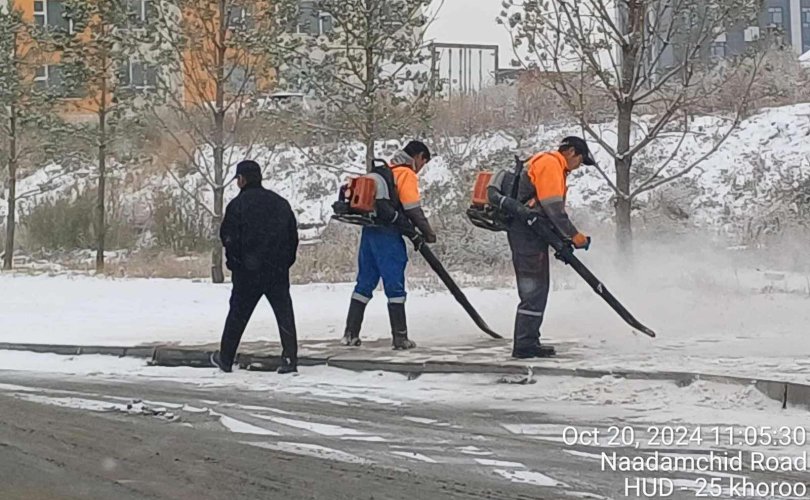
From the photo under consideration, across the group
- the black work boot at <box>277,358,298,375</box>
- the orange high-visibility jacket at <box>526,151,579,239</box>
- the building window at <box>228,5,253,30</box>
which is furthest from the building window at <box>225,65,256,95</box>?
the orange high-visibility jacket at <box>526,151,579,239</box>

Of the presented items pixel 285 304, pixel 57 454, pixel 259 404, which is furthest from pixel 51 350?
pixel 57 454

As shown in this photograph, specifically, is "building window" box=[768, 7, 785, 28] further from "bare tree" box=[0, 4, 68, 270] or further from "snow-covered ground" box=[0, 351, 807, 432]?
"bare tree" box=[0, 4, 68, 270]

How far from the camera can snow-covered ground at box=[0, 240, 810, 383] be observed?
34.6ft

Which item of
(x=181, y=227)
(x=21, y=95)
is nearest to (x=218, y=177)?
(x=21, y=95)

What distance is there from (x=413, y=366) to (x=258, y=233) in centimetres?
179

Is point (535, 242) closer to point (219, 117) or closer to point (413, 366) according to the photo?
point (413, 366)

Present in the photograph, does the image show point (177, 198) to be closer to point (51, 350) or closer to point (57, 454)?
point (51, 350)

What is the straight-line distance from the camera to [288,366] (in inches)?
426

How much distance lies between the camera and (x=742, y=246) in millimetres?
20594

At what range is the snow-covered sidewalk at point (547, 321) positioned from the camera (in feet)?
34.1

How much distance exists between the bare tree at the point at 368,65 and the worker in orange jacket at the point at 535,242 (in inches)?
253

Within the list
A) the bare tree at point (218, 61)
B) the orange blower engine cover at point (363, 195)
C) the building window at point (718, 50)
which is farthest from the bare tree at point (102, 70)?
the orange blower engine cover at point (363, 195)

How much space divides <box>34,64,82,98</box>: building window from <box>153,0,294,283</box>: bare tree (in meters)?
3.62

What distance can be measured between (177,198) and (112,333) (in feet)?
49.1
